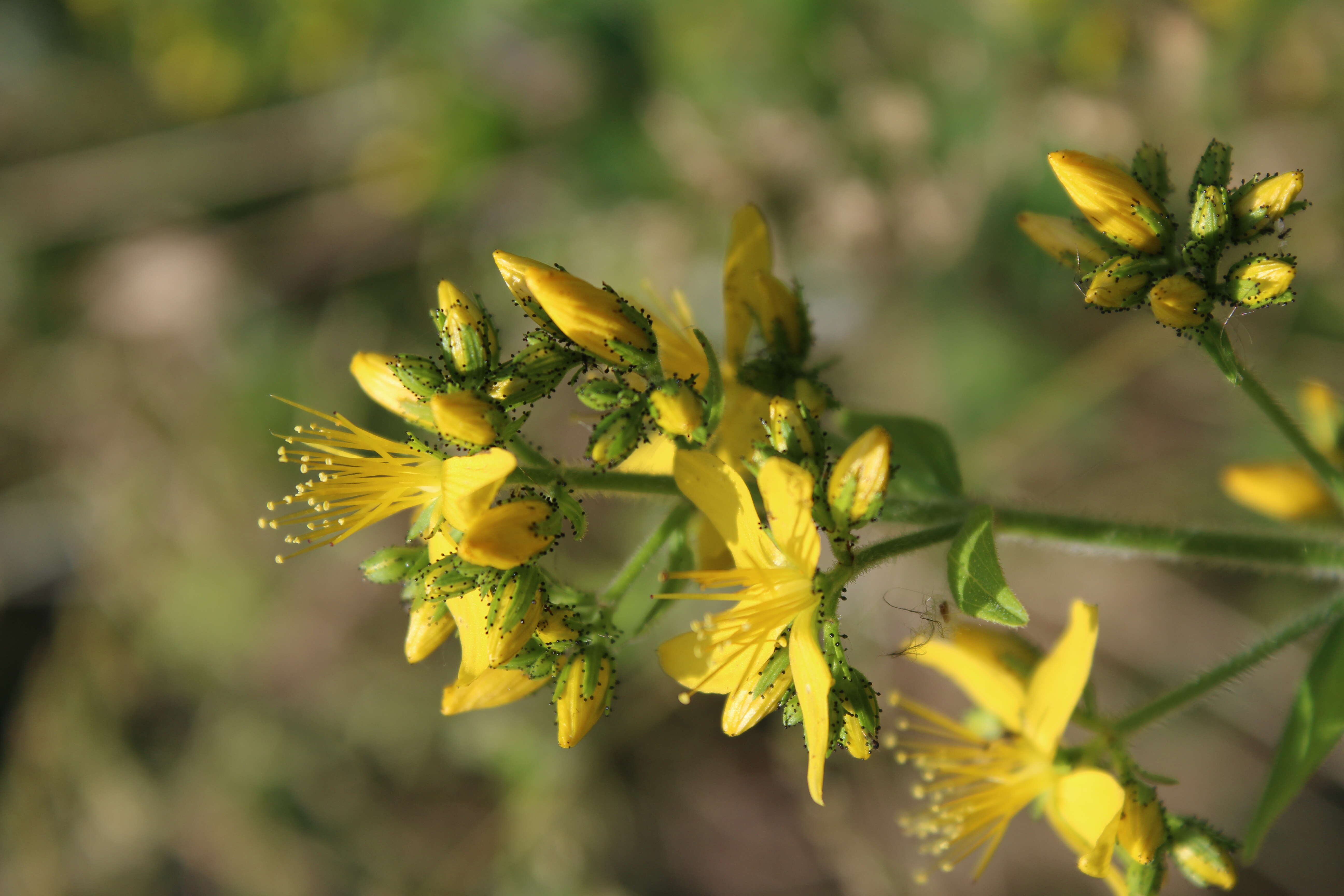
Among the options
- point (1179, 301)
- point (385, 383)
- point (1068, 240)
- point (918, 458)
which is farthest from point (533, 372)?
point (1179, 301)

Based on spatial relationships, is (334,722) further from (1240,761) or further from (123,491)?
(1240,761)

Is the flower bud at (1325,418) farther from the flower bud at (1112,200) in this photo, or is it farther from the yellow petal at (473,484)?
the yellow petal at (473,484)

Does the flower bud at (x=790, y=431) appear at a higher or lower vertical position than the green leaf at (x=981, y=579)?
higher

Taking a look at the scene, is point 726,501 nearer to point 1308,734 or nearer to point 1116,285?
point 1116,285

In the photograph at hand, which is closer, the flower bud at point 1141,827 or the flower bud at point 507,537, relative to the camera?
the flower bud at point 507,537

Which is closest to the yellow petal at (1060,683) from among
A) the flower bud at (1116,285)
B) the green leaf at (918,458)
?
the green leaf at (918,458)

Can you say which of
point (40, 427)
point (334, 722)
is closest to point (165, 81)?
point (40, 427)
